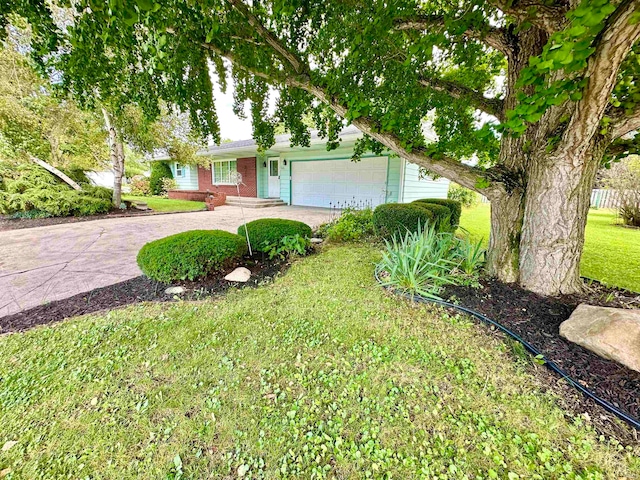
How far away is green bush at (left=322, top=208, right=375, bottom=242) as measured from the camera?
5352mm

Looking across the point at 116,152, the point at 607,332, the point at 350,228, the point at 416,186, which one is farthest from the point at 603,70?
the point at 116,152

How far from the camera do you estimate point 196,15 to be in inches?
103

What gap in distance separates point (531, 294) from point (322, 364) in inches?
82.4

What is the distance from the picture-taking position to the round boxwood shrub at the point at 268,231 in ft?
13.5

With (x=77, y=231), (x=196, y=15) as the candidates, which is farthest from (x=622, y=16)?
(x=77, y=231)

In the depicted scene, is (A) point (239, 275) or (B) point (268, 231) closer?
(A) point (239, 275)

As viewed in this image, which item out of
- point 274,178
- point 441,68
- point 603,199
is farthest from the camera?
point 274,178

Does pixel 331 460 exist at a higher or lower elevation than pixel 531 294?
lower

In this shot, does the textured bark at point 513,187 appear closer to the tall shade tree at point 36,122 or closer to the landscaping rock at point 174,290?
the landscaping rock at point 174,290

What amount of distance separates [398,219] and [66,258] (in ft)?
18.3

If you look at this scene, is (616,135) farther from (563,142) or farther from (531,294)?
(531,294)

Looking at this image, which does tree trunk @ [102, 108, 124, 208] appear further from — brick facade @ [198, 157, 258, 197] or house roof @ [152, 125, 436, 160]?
brick facade @ [198, 157, 258, 197]

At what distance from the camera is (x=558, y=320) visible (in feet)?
7.07

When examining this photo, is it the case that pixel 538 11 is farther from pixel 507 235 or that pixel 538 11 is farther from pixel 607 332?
pixel 607 332
